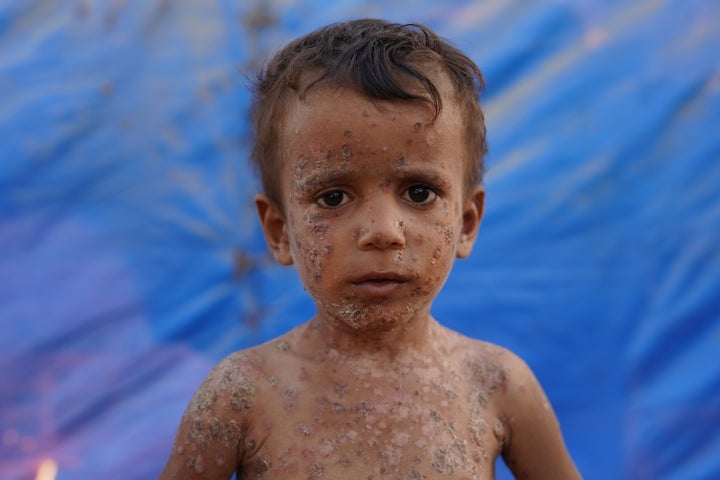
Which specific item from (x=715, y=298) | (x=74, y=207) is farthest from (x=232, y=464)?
(x=715, y=298)

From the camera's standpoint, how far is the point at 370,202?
1422 millimetres

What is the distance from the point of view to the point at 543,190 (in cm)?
284

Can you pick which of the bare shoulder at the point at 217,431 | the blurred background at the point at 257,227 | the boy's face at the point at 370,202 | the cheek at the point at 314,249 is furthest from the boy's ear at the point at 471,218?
the blurred background at the point at 257,227

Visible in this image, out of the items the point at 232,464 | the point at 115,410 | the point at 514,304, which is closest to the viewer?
the point at 232,464

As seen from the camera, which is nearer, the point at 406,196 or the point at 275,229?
the point at 406,196

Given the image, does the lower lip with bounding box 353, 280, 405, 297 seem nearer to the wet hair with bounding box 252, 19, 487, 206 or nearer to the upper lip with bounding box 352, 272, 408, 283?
the upper lip with bounding box 352, 272, 408, 283

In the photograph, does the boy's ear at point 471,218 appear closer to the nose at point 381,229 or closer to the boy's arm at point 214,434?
the nose at point 381,229

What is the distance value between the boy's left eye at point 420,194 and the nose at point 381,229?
66 mm

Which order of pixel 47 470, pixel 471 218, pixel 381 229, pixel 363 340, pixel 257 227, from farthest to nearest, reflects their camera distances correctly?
pixel 257 227
pixel 47 470
pixel 471 218
pixel 363 340
pixel 381 229

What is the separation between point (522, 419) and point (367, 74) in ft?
2.67

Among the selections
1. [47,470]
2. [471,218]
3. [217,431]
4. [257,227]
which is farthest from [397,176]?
[47,470]

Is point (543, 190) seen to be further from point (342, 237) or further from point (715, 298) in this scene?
point (342, 237)

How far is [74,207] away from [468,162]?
164 cm

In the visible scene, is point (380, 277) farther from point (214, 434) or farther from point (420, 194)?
point (214, 434)
